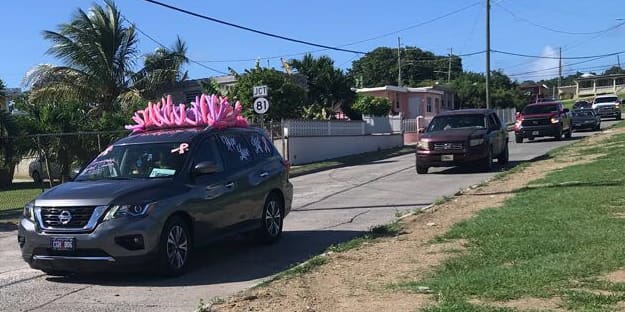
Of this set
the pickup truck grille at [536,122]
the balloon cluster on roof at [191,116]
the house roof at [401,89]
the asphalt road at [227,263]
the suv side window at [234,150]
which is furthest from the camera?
the house roof at [401,89]

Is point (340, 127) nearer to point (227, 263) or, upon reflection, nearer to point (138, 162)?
point (227, 263)

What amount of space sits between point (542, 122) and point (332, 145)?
929cm

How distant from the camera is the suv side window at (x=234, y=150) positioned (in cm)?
912

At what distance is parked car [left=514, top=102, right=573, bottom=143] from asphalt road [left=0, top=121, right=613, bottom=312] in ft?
47.9

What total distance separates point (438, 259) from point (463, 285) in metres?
1.49

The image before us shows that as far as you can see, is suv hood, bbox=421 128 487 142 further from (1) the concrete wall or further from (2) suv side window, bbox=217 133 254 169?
(2) suv side window, bbox=217 133 254 169

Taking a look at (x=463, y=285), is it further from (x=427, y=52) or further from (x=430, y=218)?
(x=427, y=52)

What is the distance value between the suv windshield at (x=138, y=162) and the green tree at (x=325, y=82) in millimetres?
31636

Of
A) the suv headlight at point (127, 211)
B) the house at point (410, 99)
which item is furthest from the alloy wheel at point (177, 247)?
the house at point (410, 99)

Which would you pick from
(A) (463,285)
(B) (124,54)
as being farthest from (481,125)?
(B) (124,54)

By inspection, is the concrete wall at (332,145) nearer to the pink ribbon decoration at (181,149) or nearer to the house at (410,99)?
the house at (410,99)

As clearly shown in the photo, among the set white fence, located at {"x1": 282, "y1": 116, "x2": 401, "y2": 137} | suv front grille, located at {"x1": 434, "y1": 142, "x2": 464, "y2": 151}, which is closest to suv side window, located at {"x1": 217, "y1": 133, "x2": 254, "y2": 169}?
suv front grille, located at {"x1": 434, "y1": 142, "x2": 464, "y2": 151}

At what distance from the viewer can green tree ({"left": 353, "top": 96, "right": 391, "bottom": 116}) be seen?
4256cm

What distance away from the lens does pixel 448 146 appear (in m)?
18.6
